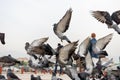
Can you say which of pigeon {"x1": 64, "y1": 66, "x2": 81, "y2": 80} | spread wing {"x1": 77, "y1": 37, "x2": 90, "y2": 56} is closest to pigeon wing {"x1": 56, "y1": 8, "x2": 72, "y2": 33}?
spread wing {"x1": 77, "y1": 37, "x2": 90, "y2": 56}

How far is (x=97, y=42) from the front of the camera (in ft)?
41.3

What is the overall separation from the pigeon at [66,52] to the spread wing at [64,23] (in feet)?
3.84

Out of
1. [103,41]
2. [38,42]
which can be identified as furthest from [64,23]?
[103,41]

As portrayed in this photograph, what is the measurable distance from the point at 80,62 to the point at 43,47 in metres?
1.27

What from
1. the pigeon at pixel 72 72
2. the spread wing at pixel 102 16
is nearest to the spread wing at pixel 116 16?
the spread wing at pixel 102 16

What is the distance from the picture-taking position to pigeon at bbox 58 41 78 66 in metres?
11.5

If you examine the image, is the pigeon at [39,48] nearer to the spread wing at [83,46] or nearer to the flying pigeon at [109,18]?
the spread wing at [83,46]

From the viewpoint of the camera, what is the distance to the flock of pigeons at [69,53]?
11549 mm

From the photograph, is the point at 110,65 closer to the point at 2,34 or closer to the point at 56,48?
the point at 56,48

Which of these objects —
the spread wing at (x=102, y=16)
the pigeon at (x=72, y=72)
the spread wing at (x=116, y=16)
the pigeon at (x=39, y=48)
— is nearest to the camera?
the pigeon at (x=72, y=72)

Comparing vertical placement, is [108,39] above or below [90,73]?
above

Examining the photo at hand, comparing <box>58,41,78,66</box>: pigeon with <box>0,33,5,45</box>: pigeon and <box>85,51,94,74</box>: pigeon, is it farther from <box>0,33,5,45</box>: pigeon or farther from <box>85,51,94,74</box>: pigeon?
<box>0,33,5,45</box>: pigeon

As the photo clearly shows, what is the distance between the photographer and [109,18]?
43.3 ft

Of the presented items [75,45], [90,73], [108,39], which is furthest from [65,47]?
[108,39]
